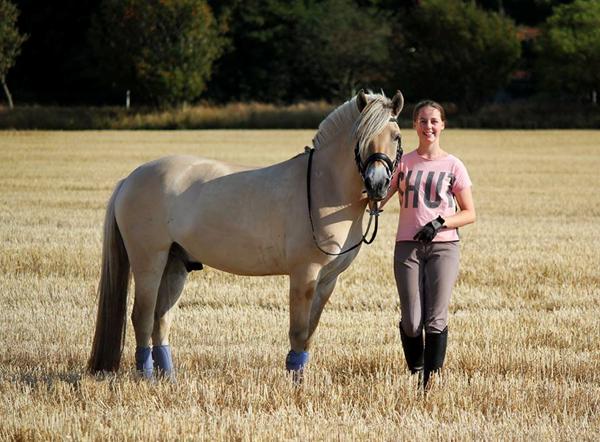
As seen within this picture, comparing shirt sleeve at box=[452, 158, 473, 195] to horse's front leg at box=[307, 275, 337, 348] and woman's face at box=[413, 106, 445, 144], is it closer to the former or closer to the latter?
woman's face at box=[413, 106, 445, 144]

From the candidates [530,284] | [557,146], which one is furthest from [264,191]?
[557,146]

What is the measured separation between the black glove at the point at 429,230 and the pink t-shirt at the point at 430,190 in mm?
139

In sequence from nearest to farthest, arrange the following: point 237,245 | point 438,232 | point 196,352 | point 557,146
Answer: point 438,232, point 237,245, point 196,352, point 557,146

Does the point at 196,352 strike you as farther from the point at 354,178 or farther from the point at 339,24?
the point at 339,24

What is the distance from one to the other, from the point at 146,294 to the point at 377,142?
2.09 meters

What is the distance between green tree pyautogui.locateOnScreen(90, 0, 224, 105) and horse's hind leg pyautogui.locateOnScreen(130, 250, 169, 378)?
54.5 metres

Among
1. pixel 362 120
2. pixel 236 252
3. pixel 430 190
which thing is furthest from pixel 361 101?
pixel 236 252

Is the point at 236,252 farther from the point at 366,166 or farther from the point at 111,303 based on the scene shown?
the point at 366,166

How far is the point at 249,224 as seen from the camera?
7.11 metres

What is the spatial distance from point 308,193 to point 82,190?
17.6 meters

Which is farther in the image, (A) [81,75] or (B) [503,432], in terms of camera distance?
(A) [81,75]

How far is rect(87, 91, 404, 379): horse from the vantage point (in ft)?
22.3

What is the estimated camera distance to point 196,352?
820cm

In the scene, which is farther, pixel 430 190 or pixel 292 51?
pixel 292 51
